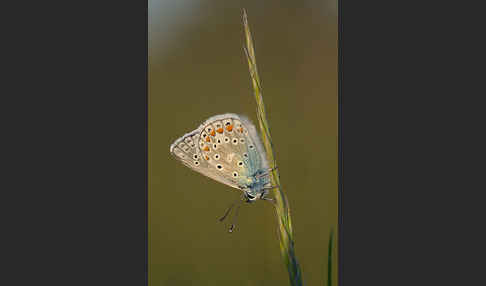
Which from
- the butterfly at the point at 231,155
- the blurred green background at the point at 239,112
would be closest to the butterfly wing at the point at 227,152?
the butterfly at the point at 231,155

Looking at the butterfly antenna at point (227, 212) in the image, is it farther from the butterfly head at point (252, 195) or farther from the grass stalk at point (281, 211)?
the grass stalk at point (281, 211)

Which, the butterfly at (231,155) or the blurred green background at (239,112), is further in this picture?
the blurred green background at (239,112)

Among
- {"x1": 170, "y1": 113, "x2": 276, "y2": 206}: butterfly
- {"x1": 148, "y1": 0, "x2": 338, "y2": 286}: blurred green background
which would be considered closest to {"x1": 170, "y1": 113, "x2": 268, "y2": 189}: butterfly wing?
{"x1": 170, "y1": 113, "x2": 276, "y2": 206}: butterfly

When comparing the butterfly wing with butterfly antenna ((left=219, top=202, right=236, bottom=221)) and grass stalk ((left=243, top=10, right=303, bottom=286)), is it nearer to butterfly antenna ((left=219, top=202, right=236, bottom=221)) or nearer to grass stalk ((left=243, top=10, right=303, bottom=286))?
grass stalk ((left=243, top=10, right=303, bottom=286))

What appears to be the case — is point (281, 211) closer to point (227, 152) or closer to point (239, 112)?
point (227, 152)

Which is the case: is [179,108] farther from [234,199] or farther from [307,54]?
[307,54]

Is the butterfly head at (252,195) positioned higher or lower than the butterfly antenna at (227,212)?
higher
